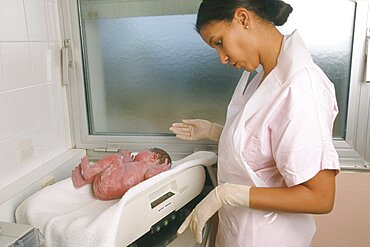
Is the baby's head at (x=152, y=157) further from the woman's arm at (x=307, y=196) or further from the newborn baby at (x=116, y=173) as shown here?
the woman's arm at (x=307, y=196)

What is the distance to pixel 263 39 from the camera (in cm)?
95

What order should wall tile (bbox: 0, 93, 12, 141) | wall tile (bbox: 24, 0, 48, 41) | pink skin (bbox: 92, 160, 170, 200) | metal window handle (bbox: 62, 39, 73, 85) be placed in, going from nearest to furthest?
Result: 1. pink skin (bbox: 92, 160, 170, 200)
2. wall tile (bbox: 0, 93, 12, 141)
3. wall tile (bbox: 24, 0, 48, 41)
4. metal window handle (bbox: 62, 39, 73, 85)

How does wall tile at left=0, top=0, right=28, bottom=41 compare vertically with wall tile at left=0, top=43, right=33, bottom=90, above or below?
above

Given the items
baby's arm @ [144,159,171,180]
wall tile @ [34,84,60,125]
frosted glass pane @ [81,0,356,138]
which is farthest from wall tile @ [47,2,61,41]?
baby's arm @ [144,159,171,180]

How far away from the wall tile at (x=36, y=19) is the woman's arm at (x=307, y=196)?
1.08m

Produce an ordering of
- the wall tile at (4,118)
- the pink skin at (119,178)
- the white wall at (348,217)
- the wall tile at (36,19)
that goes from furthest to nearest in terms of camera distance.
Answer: the white wall at (348,217)
the wall tile at (36,19)
the wall tile at (4,118)
the pink skin at (119,178)

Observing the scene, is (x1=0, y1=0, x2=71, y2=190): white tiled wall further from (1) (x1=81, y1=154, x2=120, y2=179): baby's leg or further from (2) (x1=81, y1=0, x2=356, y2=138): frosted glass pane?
(1) (x1=81, y1=154, x2=120, y2=179): baby's leg

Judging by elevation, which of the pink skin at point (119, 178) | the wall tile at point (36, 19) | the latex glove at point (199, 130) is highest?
the wall tile at point (36, 19)

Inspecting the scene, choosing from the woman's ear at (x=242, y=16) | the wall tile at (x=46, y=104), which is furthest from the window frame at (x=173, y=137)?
the woman's ear at (x=242, y=16)

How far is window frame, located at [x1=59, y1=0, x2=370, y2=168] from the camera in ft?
4.35

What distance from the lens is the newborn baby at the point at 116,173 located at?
1.04 meters

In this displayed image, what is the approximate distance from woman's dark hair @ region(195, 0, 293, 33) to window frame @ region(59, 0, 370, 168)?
20.6 inches

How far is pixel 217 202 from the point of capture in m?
0.97

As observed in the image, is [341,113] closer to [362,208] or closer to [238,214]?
[362,208]
